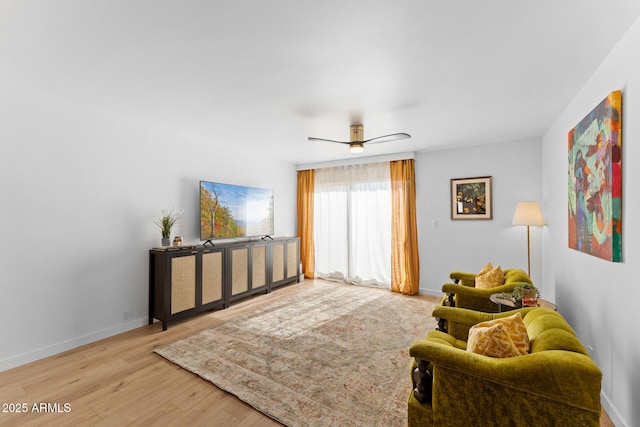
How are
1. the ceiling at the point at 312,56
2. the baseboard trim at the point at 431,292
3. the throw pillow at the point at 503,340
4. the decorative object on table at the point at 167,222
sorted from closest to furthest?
the throw pillow at the point at 503,340
the ceiling at the point at 312,56
the decorative object on table at the point at 167,222
the baseboard trim at the point at 431,292

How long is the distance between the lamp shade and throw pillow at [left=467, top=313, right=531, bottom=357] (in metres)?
2.59

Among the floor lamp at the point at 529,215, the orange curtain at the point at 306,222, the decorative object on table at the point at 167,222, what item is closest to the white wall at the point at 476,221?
the floor lamp at the point at 529,215

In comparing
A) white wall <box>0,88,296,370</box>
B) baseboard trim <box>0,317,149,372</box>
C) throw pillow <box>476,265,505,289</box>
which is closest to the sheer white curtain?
throw pillow <box>476,265,505,289</box>

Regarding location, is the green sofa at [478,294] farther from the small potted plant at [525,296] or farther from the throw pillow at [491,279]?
the small potted plant at [525,296]

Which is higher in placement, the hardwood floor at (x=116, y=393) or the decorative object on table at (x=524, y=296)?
the decorative object on table at (x=524, y=296)

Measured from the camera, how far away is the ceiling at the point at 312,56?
5.31ft

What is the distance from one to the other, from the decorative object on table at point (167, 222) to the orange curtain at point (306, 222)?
9.00 ft

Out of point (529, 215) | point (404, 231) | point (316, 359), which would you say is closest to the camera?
point (316, 359)

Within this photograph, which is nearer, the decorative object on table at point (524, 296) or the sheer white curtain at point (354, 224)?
the decorative object on table at point (524, 296)

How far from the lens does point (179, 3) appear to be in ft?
5.10

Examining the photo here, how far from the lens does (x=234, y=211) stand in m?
4.72

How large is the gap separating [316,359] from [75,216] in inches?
115

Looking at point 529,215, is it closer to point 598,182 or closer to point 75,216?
point 598,182

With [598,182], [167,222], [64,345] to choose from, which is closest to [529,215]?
[598,182]
